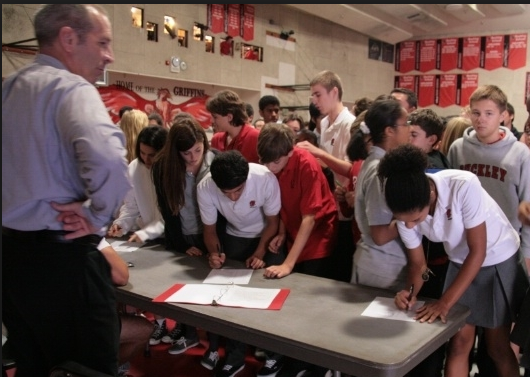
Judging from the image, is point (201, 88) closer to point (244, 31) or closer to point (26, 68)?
point (244, 31)

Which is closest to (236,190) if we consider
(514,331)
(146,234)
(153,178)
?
(153,178)

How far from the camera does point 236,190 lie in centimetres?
231

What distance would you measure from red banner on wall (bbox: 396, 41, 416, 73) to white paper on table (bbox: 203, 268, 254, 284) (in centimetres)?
1023

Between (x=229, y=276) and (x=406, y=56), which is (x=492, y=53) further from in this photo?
(x=229, y=276)

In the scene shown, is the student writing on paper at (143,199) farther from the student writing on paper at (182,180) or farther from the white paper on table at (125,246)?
the student writing on paper at (182,180)

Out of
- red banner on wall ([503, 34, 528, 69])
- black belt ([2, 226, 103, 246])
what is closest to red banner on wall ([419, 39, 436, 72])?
red banner on wall ([503, 34, 528, 69])

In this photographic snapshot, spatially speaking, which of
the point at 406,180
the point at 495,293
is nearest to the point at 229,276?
the point at 406,180

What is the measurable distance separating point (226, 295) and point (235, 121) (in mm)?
1485

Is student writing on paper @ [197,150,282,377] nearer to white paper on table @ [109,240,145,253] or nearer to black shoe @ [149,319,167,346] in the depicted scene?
white paper on table @ [109,240,145,253]

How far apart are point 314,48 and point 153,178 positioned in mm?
7429

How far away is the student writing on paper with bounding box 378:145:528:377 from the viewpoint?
5.54 feet

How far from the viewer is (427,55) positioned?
1109cm

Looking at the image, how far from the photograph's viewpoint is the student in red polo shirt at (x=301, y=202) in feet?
7.91

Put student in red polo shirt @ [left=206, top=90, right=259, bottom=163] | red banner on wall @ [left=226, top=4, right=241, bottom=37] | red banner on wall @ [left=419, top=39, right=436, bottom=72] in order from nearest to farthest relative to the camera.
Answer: student in red polo shirt @ [left=206, top=90, right=259, bottom=163] < red banner on wall @ [left=226, top=4, right=241, bottom=37] < red banner on wall @ [left=419, top=39, right=436, bottom=72]
